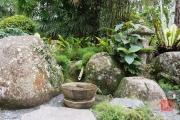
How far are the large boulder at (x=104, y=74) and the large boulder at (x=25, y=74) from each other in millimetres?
686

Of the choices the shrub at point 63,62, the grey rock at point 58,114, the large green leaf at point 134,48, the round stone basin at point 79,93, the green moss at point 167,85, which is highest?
the large green leaf at point 134,48

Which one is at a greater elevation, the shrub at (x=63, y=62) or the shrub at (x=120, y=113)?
the shrub at (x=63, y=62)

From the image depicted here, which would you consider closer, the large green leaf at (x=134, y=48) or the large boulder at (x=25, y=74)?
the large boulder at (x=25, y=74)

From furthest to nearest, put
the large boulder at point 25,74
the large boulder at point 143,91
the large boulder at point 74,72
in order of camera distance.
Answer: the large boulder at point 74,72 → the large boulder at point 143,91 → the large boulder at point 25,74

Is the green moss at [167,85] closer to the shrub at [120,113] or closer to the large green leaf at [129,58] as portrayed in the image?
the large green leaf at [129,58]

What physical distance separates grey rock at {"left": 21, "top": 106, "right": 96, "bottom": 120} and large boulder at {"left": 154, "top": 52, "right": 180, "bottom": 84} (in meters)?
1.86

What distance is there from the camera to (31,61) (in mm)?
2631

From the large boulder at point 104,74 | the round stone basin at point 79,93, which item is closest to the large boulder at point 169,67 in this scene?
the large boulder at point 104,74

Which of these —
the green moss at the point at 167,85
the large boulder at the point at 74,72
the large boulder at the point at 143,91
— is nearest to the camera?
the large boulder at the point at 143,91

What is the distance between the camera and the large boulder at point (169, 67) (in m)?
3.44

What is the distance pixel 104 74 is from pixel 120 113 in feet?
3.49

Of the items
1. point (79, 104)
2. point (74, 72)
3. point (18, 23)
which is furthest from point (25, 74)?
point (18, 23)

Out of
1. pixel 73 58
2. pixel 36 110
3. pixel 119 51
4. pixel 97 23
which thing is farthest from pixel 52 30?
pixel 36 110

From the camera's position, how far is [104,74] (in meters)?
3.26
